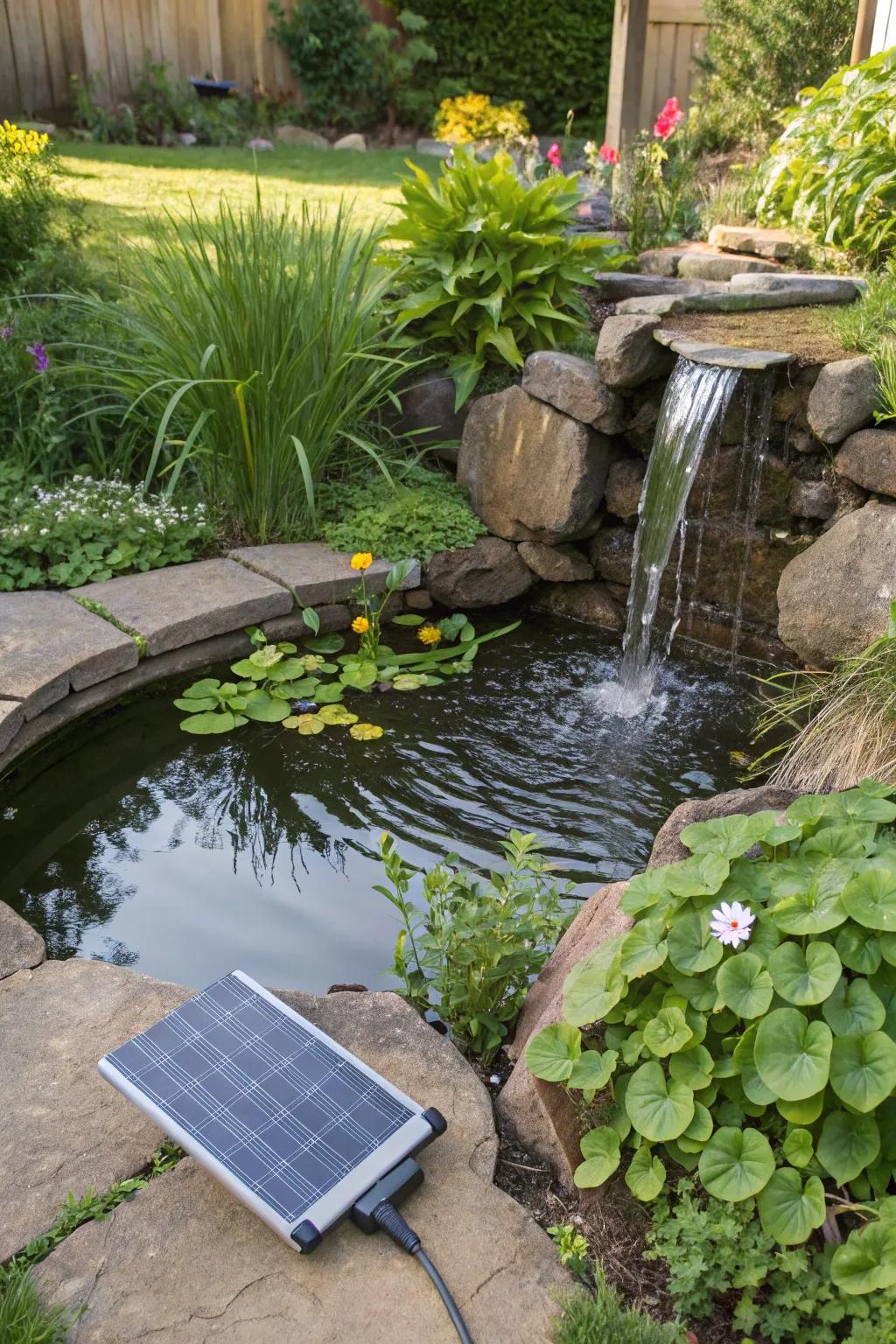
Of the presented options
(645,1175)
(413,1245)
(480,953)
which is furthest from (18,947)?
(645,1175)

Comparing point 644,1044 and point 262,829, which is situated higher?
point 644,1044

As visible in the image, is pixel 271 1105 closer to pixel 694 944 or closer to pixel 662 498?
pixel 694 944

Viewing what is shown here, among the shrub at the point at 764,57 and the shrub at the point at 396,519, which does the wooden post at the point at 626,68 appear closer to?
the shrub at the point at 764,57

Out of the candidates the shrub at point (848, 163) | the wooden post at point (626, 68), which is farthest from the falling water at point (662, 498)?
the wooden post at point (626, 68)

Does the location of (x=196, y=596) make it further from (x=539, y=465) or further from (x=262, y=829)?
(x=539, y=465)

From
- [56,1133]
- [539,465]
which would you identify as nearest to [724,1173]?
[56,1133]

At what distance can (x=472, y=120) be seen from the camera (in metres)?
9.80

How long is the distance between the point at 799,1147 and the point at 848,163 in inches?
163

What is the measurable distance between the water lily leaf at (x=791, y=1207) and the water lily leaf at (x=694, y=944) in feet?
0.96

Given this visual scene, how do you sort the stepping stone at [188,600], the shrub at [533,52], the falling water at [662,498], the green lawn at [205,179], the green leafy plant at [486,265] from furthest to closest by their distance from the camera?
the shrub at [533,52]
the green lawn at [205,179]
the green leafy plant at [486,265]
the falling water at [662,498]
the stepping stone at [188,600]

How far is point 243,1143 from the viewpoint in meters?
1.64

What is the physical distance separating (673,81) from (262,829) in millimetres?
8366

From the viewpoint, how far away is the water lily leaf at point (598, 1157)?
5.28 ft

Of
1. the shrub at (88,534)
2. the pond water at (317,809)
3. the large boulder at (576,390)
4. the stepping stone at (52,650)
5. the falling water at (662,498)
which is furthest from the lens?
the large boulder at (576,390)
